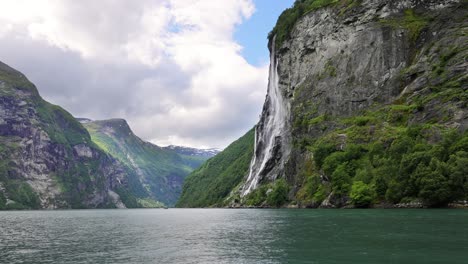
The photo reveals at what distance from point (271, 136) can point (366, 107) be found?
170 feet

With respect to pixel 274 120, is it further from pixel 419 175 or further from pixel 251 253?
pixel 251 253

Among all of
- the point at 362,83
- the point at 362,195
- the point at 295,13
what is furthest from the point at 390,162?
the point at 295,13

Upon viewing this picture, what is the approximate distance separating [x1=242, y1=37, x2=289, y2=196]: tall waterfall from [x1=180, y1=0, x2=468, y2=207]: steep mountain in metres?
0.52

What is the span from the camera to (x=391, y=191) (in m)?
80.7

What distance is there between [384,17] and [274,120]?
56891 mm

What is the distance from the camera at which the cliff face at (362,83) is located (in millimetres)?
99938

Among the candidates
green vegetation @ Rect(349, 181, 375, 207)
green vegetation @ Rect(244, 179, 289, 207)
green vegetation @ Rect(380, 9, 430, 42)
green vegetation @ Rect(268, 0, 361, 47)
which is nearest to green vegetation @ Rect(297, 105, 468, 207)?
green vegetation @ Rect(349, 181, 375, 207)

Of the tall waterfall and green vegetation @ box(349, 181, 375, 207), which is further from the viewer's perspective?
the tall waterfall

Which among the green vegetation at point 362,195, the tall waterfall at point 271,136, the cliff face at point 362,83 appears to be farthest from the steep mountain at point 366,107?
the tall waterfall at point 271,136

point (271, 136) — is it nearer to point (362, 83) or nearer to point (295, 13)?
point (295, 13)

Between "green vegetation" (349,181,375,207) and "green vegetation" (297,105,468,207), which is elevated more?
"green vegetation" (297,105,468,207)

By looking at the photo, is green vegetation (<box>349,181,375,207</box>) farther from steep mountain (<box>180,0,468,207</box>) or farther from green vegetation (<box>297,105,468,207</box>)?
steep mountain (<box>180,0,468,207</box>)

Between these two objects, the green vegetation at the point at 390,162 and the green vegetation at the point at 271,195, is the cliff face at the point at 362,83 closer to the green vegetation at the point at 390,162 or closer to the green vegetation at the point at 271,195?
the green vegetation at the point at 390,162

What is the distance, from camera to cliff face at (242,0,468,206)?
99938mm
